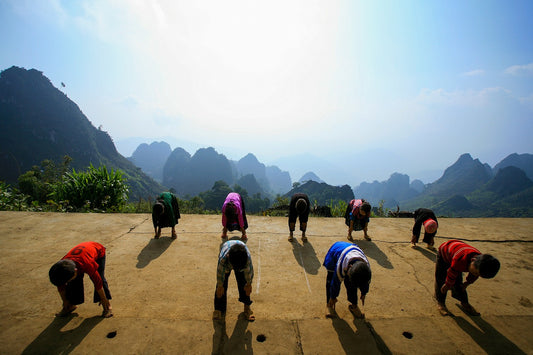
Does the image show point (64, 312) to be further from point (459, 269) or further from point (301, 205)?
point (459, 269)

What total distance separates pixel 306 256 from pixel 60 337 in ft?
13.5

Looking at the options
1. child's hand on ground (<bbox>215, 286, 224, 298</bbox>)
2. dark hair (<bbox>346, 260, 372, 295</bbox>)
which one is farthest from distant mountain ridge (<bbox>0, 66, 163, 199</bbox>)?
dark hair (<bbox>346, 260, 372, 295</bbox>)

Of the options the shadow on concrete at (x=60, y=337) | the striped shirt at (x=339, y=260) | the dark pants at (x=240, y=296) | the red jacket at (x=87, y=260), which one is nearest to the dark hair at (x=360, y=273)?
the striped shirt at (x=339, y=260)

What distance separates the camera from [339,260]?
10.0ft

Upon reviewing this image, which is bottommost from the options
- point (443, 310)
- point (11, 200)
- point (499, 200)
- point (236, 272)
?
point (443, 310)

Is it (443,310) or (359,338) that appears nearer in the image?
(359,338)

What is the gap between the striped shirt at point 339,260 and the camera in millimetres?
2934

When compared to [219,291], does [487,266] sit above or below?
above

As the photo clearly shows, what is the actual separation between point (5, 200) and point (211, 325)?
1010cm

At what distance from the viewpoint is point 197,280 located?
418 cm

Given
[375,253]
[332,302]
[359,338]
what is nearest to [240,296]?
[332,302]

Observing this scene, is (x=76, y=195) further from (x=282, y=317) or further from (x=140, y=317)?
(x=282, y=317)

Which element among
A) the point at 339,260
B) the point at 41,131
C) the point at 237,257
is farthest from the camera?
the point at 41,131

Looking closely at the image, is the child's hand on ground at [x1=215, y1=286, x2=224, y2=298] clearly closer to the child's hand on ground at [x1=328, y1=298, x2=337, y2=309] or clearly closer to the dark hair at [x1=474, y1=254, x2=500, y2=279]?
the child's hand on ground at [x1=328, y1=298, x2=337, y2=309]
